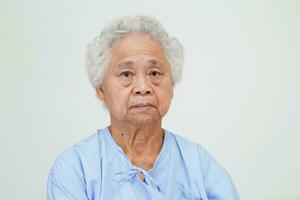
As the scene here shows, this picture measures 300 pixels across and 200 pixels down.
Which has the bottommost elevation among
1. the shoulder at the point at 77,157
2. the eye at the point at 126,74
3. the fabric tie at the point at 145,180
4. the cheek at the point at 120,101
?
the fabric tie at the point at 145,180

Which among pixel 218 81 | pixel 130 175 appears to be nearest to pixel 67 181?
pixel 130 175

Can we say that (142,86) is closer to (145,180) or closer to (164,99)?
(164,99)

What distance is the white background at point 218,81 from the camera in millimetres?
2080

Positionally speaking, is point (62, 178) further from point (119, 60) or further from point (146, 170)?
point (119, 60)

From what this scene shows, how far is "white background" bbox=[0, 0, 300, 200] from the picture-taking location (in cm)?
208

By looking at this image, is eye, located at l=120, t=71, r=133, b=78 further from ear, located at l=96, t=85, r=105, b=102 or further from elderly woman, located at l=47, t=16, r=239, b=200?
ear, located at l=96, t=85, r=105, b=102

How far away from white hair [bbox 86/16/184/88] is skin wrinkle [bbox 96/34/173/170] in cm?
2

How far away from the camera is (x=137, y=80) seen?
1386 mm

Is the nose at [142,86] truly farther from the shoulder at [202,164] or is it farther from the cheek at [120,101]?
the shoulder at [202,164]

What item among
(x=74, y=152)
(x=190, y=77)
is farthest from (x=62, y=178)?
(x=190, y=77)

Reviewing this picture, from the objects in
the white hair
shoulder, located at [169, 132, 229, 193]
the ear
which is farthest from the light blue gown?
the white hair

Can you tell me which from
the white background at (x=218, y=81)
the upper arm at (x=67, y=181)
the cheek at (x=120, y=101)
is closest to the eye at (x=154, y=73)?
the cheek at (x=120, y=101)

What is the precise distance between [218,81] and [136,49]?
0.91 metres

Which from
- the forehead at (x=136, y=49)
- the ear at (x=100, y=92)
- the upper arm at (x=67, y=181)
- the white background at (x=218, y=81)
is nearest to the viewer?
the upper arm at (x=67, y=181)
